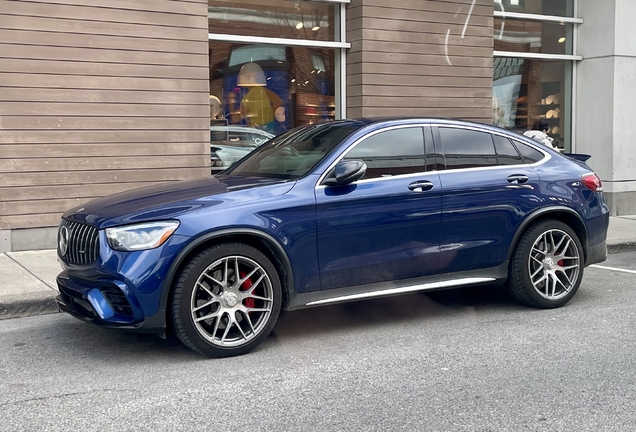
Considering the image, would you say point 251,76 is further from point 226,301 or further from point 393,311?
point 226,301

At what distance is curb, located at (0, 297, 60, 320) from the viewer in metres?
7.00

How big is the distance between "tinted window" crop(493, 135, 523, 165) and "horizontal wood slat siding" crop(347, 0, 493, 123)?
5307 millimetres

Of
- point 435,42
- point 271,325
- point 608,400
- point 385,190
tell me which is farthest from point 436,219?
point 435,42

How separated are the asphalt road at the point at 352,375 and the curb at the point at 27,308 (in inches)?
7.9

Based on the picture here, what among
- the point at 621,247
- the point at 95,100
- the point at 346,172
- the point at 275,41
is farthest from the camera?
the point at 275,41

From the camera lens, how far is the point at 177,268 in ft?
17.5

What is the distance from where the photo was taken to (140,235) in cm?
528

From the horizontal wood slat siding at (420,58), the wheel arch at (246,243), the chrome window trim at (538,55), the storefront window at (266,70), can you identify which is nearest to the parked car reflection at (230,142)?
the storefront window at (266,70)

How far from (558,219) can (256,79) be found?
6.17 m

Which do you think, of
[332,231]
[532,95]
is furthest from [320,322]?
[532,95]

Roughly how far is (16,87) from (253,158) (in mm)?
4077

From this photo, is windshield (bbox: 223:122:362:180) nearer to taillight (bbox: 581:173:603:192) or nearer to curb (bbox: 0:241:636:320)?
curb (bbox: 0:241:636:320)

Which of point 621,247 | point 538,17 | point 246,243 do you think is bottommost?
point 621,247

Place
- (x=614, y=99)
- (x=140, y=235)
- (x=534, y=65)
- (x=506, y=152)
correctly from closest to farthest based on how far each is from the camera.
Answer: (x=140, y=235)
(x=506, y=152)
(x=614, y=99)
(x=534, y=65)
